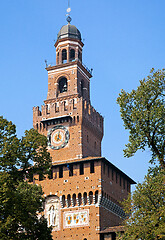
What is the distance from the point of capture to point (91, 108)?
177ft

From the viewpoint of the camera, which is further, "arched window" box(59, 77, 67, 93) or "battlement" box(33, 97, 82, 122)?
"arched window" box(59, 77, 67, 93)

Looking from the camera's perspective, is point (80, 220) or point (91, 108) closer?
point (80, 220)

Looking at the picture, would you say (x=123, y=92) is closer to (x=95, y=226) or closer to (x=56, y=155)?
(x=95, y=226)

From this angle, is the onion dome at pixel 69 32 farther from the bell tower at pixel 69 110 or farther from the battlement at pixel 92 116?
the battlement at pixel 92 116

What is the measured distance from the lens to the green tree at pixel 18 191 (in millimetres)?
27406

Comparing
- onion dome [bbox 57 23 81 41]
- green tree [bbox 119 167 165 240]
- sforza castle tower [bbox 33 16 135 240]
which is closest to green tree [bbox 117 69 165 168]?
green tree [bbox 119 167 165 240]

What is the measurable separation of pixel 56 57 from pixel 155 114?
32.9 metres

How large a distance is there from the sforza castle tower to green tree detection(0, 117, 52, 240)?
594 inches

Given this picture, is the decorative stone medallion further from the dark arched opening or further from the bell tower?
the dark arched opening

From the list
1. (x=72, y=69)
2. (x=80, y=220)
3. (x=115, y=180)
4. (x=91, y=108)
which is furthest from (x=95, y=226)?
(x=72, y=69)

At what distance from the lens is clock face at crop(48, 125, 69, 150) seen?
50656mm

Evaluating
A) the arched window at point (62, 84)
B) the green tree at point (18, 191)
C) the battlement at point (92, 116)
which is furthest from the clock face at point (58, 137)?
the green tree at point (18, 191)

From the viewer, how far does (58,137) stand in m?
51.1

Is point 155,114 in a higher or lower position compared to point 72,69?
lower
